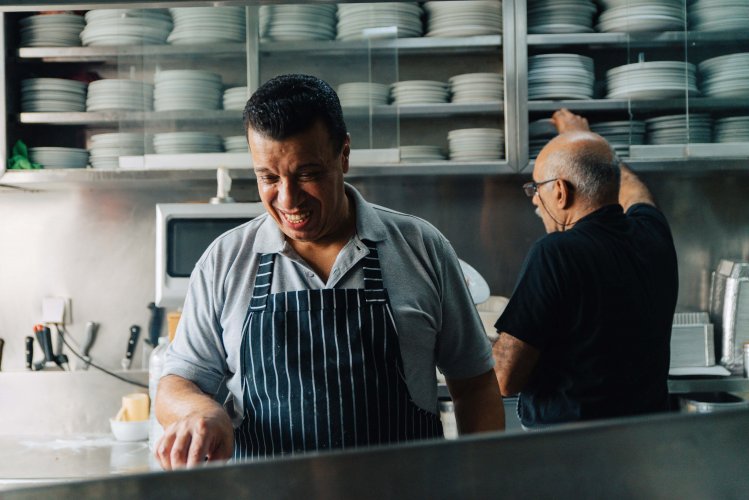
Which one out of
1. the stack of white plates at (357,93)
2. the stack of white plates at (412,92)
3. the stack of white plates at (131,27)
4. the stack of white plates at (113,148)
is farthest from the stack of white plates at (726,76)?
the stack of white plates at (113,148)

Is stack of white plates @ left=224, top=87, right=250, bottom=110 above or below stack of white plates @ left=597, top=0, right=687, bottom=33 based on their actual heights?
below

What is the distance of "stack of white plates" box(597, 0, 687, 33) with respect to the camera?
306 cm

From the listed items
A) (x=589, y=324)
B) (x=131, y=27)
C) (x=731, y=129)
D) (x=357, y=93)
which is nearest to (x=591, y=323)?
(x=589, y=324)

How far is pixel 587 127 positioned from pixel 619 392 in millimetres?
1447

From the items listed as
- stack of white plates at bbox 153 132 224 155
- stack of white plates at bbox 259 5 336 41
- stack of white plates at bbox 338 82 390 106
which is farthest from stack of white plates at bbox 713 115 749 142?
stack of white plates at bbox 153 132 224 155

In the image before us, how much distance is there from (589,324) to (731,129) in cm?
162

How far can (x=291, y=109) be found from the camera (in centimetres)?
135

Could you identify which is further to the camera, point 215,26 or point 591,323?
point 215,26

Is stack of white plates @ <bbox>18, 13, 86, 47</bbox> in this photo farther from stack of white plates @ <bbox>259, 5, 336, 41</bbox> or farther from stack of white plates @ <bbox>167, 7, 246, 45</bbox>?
stack of white plates @ <bbox>259, 5, 336, 41</bbox>

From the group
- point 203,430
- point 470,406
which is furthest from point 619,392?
point 203,430

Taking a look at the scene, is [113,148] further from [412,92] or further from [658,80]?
[658,80]

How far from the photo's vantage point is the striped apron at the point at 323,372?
144cm

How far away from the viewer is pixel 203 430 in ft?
3.80

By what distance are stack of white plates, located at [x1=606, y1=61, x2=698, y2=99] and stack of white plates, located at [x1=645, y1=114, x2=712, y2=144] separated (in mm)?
96
